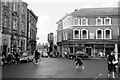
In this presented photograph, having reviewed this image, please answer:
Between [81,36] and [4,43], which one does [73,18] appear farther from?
[4,43]

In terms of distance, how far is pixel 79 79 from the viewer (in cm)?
1251

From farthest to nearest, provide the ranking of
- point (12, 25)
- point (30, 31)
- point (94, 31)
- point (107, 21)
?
point (30, 31) < point (94, 31) < point (107, 21) < point (12, 25)

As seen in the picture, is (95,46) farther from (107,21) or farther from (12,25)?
(12,25)

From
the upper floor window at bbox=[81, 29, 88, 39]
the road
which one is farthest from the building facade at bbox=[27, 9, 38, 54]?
the road

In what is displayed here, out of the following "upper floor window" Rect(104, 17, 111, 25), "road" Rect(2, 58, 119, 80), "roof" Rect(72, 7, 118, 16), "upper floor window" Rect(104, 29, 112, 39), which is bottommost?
"road" Rect(2, 58, 119, 80)

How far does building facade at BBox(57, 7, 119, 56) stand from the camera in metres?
47.0

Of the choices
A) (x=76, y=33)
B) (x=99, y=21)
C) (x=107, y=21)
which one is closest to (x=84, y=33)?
(x=76, y=33)

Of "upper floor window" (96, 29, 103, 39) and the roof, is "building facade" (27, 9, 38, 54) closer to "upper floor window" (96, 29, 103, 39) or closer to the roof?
the roof

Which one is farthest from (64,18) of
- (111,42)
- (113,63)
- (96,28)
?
(113,63)

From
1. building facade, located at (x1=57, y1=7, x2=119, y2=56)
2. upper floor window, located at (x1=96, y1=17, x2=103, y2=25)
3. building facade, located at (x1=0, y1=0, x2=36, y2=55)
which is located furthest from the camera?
upper floor window, located at (x1=96, y1=17, x2=103, y2=25)

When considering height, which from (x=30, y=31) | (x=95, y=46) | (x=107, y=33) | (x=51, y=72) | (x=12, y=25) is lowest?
(x=51, y=72)

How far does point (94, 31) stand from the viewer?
47875mm

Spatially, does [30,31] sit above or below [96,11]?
below

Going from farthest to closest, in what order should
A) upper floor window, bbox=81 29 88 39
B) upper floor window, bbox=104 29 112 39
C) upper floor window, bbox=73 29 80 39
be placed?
upper floor window, bbox=73 29 80 39
upper floor window, bbox=81 29 88 39
upper floor window, bbox=104 29 112 39
